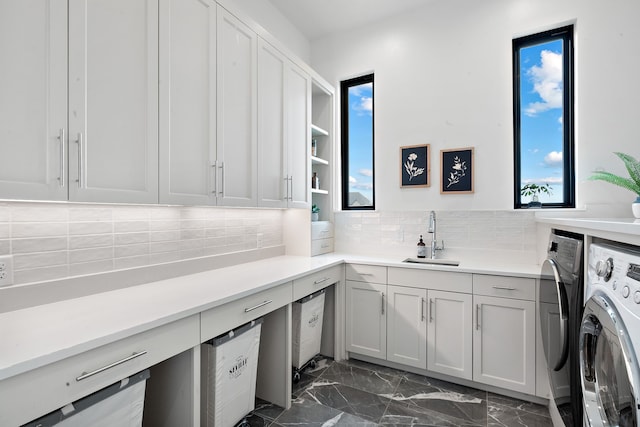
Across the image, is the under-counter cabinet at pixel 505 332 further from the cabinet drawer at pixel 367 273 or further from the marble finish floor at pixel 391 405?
the cabinet drawer at pixel 367 273

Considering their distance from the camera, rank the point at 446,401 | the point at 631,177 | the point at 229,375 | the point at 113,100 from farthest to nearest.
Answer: the point at 446,401 → the point at 631,177 → the point at 229,375 → the point at 113,100

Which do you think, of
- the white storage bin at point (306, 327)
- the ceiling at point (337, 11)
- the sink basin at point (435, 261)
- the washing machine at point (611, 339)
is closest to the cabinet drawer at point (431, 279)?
the sink basin at point (435, 261)

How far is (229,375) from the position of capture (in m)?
1.58

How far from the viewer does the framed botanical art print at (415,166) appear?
2830 millimetres

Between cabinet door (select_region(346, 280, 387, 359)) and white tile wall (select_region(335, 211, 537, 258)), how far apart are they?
535 millimetres

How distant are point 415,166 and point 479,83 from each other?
0.84 metres

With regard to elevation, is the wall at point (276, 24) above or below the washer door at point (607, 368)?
above

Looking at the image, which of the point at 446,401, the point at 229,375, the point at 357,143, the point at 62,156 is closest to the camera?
the point at 62,156

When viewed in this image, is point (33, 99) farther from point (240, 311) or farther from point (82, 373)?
point (240, 311)

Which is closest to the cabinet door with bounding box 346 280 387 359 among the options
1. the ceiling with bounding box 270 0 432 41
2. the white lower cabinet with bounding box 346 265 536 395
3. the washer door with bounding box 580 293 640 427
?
the white lower cabinet with bounding box 346 265 536 395

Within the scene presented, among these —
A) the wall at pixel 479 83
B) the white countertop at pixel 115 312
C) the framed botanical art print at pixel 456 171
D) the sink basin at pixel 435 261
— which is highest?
the wall at pixel 479 83

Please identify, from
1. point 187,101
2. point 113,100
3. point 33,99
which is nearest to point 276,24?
point 187,101

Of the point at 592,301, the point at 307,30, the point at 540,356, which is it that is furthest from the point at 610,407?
the point at 307,30

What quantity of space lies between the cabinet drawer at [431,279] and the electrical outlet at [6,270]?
2158 millimetres
